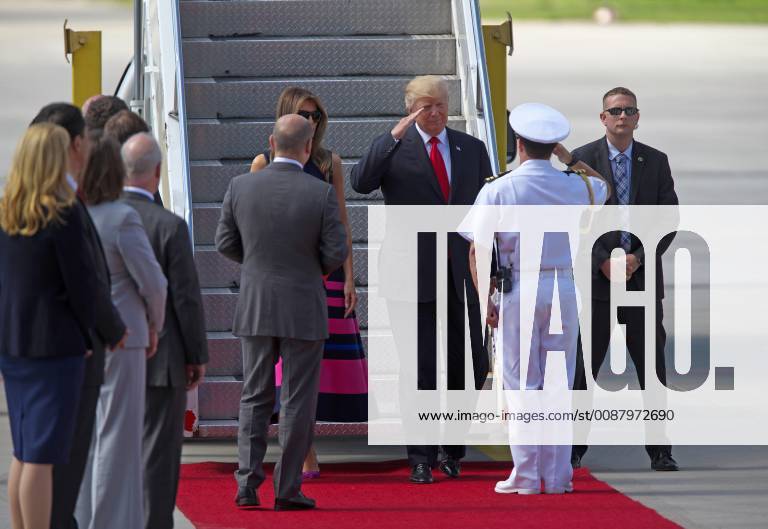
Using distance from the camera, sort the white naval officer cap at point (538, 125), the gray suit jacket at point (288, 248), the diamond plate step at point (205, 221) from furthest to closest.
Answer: the diamond plate step at point (205, 221), the white naval officer cap at point (538, 125), the gray suit jacket at point (288, 248)

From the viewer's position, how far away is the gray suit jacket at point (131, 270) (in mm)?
5434

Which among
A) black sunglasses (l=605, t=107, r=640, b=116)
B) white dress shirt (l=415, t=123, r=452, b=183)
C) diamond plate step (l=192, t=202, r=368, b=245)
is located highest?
black sunglasses (l=605, t=107, r=640, b=116)

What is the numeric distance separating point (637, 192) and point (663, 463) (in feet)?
4.39

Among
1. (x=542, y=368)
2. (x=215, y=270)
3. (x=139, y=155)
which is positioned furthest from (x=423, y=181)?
(x=139, y=155)

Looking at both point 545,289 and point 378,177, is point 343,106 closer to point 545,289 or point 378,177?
point 378,177

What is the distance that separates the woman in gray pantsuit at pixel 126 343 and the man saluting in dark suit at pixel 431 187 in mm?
2129

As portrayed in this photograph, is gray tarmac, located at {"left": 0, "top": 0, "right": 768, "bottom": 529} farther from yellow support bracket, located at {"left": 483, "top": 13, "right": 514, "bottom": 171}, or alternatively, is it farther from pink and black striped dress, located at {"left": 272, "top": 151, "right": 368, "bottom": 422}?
yellow support bracket, located at {"left": 483, "top": 13, "right": 514, "bottom": 171}

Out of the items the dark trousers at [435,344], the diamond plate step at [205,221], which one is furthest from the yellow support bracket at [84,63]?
the dark trousers at [435,344]

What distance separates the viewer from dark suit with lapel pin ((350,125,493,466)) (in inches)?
293

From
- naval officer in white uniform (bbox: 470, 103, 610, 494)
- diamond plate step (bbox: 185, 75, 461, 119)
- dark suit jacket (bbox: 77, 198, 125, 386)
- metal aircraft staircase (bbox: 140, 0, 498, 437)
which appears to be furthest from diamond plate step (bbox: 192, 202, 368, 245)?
dark suit jacket (bbox: 77, 198, 125, 386)

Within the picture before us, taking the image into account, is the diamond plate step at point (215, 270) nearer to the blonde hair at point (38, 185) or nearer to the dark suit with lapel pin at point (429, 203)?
the dark suit with lapel pin at point (429, 203)

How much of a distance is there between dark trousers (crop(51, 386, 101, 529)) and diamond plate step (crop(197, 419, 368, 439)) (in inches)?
90.2

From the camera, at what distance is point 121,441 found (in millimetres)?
5523

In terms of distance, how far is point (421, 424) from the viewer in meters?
7.46
